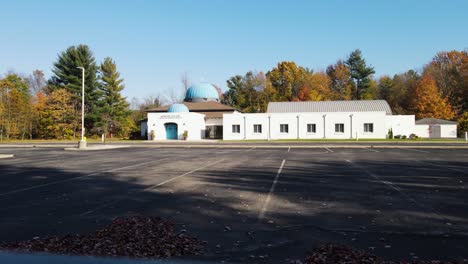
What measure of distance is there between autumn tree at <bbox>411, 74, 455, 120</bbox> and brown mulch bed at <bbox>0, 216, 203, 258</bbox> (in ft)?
236

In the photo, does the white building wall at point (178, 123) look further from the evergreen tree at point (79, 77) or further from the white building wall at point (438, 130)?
the white building wall at point (438, 130)

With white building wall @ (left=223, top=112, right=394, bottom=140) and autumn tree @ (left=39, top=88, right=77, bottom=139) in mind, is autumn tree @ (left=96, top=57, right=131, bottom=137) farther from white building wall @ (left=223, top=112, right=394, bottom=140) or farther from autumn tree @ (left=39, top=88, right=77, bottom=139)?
white building wall @ (left=223, top=112, right=394, bottom=140)

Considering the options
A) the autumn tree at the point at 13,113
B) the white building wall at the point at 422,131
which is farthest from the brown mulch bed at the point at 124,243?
the autumn tree at the point at 13,113

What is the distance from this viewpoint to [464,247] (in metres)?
5.51

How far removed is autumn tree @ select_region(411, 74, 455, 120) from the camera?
222 feet

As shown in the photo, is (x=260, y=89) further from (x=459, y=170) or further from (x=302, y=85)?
(x=459, y=170)

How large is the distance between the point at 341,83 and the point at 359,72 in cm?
448

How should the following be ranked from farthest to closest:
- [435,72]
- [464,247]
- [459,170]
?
[435,72] < [459,170] < [464,247]

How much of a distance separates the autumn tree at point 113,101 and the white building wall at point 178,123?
40.4 feet

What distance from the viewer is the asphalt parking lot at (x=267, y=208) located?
19.0 feet

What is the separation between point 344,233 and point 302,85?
7606cm

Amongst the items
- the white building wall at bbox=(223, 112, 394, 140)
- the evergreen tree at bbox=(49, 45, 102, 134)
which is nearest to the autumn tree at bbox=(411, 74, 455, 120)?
the white building wall at bbox=(223, 112, 394, 140)

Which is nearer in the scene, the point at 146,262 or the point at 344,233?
the point at 146,262

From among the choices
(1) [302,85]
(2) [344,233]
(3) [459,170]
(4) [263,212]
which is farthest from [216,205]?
(1) [302,85]
